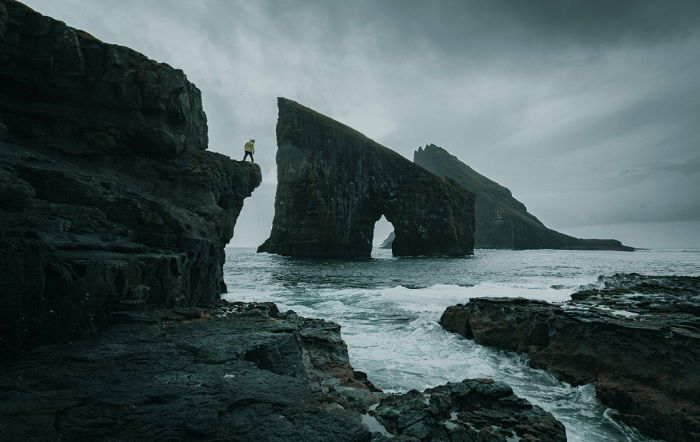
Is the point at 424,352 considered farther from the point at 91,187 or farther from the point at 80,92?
the point at 80,92

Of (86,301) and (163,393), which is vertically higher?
(86,301)

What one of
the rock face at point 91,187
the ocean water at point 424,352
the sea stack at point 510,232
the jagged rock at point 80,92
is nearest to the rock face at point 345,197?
the ocean water at point 424,352

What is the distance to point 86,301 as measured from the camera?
25.6 ft

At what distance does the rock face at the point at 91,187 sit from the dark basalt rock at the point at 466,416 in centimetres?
705

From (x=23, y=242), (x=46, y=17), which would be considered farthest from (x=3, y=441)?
(x=46, y=17)

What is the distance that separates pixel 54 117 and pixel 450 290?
28192 millimetres

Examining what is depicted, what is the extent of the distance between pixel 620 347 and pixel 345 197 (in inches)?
2737

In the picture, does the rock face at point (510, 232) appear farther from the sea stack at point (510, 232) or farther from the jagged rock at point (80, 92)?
the jagged rock at point (80, 92)

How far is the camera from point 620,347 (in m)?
10.7

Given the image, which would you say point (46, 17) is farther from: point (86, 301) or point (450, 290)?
point (450, 290)

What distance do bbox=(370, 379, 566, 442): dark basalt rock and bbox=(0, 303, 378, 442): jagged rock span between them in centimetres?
81

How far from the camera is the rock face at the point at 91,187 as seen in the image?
7.24m

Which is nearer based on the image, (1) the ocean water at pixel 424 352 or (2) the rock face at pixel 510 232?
(1) the ocean water at pixel 424 352

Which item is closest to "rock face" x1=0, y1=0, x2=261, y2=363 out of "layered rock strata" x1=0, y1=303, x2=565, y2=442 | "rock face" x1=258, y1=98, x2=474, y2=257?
"layered rock strata" x1=0, y1=303, x2=565, y2=442
